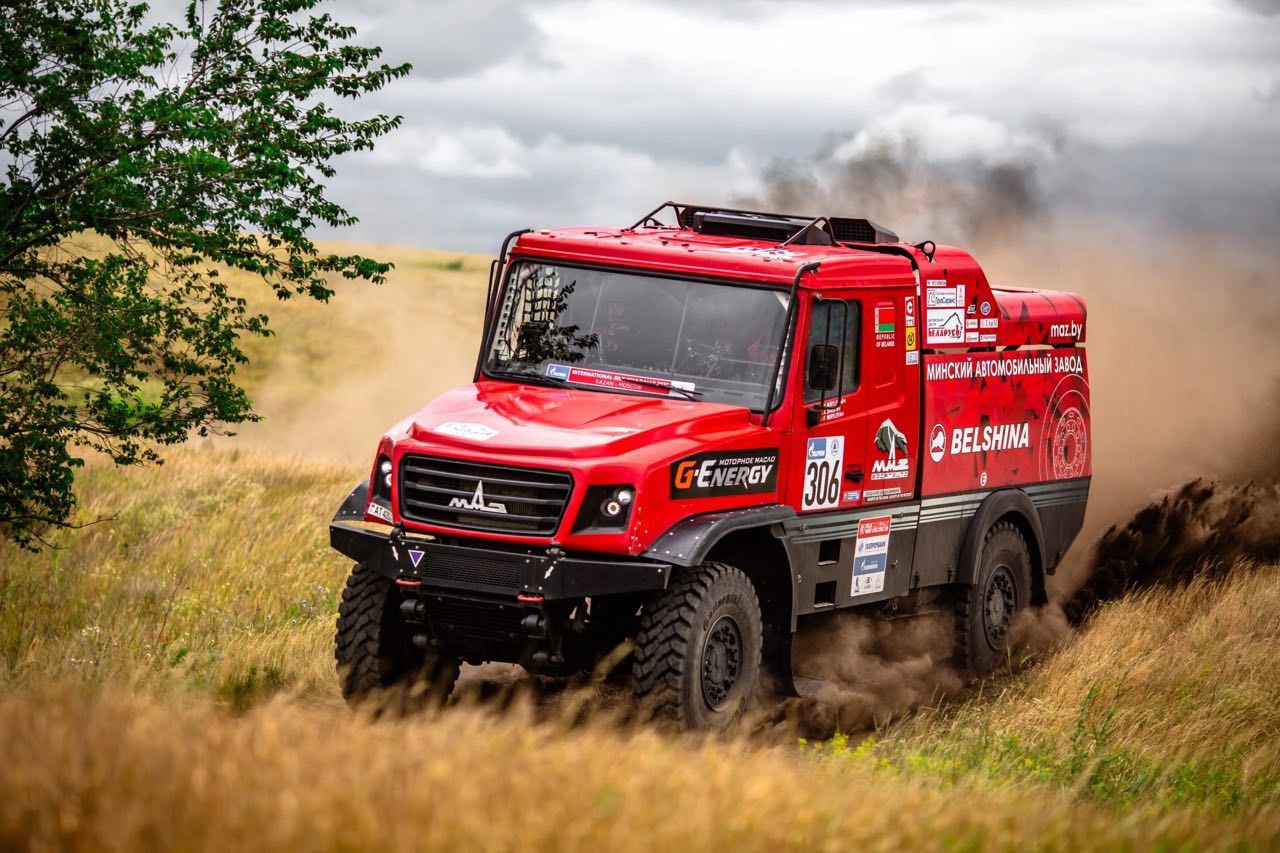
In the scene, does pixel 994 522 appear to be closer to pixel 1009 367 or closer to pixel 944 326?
pixel 1009 367

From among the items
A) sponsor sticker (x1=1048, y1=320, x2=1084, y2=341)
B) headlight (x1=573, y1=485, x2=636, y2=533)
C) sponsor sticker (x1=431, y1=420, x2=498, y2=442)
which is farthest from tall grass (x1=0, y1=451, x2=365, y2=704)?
sponsor sticker (x1=1048, y1=320, x2=1084, y2=341)

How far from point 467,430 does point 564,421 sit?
0.54 metres

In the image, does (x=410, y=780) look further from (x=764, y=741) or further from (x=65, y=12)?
(x=65, y=12)

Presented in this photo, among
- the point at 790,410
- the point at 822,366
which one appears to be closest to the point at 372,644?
the point at 790,410

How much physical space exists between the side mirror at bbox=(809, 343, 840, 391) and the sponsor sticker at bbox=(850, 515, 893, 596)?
119cm

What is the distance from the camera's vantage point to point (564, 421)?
891cm

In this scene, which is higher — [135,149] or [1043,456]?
[135,149]

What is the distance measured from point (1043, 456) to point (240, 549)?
22.2 ft

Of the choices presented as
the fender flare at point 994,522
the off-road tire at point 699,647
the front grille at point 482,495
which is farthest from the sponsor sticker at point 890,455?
the front grille at point 482,495

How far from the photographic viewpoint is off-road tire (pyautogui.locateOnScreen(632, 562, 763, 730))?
851cm

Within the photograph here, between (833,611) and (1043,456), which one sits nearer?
(833,611)

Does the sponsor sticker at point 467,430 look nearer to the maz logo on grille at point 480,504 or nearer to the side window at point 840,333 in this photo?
the maz logo on grille at point 480,504

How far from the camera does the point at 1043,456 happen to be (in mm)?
12797

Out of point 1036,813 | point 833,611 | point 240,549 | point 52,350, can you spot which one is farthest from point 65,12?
point 1036,813
